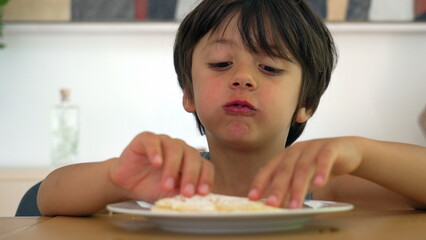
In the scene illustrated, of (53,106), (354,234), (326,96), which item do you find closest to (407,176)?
(354,234)

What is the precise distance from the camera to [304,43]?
1284mm

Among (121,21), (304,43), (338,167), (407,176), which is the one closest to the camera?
(338,167)

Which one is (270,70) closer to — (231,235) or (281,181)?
(281,181)

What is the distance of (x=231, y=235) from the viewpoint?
634mm

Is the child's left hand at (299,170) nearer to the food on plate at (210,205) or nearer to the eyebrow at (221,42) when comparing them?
the food on plate at (210,205)

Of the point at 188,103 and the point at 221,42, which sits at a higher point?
the point at 221,42

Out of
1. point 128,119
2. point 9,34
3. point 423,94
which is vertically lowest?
point 128,119

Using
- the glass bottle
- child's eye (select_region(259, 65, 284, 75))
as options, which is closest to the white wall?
the glass bottle

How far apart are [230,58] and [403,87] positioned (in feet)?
5.78

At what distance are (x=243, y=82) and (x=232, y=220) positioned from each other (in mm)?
511

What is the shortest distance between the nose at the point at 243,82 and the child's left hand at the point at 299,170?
0.33m

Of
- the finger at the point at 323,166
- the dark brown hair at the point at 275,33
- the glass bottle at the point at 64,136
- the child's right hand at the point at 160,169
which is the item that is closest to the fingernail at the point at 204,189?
the child's right hand at the point at 160,169

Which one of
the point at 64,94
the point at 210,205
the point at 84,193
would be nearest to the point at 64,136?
the point at 64,94

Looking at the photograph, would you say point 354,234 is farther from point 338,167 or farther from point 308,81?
point 308,81
